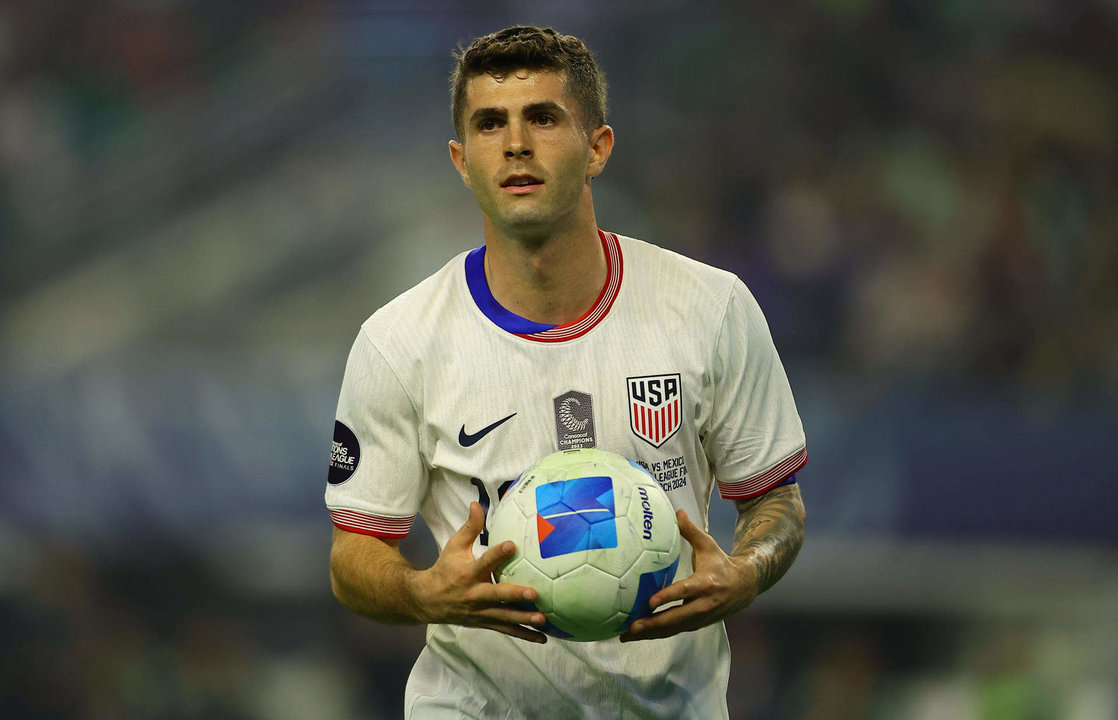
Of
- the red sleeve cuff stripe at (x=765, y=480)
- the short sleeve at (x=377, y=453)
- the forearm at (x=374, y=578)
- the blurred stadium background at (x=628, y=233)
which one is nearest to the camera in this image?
the forearm at (x=374, y=578)

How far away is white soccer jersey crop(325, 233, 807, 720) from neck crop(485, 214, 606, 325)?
0.03 meters

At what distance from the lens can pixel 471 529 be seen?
7.64 ft

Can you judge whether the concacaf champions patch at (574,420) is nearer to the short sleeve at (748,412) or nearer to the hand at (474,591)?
the short sleeve at (748,412)

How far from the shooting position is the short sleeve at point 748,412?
294 centimetres

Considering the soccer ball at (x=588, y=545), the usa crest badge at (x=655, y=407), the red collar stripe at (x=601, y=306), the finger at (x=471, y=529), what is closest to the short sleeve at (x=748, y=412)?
the usa crest badge at (x=655, y=407)

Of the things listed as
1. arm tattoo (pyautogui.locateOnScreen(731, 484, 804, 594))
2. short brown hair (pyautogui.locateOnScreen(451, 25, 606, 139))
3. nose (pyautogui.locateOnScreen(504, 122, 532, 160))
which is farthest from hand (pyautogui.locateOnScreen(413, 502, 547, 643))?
short brown hair (pyautogui.locateOnScreen(451, 25, 606, 139))

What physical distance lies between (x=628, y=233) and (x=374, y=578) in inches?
143

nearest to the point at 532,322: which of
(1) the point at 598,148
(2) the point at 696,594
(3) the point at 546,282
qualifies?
(3) the point at 546,282

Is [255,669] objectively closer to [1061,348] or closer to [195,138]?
[195,138]

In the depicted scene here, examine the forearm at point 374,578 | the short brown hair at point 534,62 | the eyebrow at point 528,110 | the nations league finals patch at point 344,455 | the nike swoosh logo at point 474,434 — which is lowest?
the forearm at point 374,578

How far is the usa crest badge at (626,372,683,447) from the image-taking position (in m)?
2.84

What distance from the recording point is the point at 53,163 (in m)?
6.36

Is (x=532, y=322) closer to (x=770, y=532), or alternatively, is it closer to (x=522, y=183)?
(x=522, y=183)

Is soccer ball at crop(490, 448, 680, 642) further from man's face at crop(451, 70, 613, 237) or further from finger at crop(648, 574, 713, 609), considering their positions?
man's face at crop(451, 70, 613, 237)
